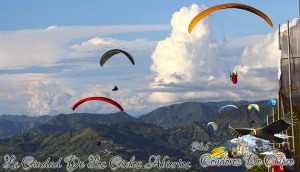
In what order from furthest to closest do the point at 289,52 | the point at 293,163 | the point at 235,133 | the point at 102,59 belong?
1. the point at 102,59
2. the point at 235,133
3. the point at 289,52
4. the point at 293,163

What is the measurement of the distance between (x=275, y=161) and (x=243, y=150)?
41.9 meters

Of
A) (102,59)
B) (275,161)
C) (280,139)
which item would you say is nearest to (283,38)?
(280,139)

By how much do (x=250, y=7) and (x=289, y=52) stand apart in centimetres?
457

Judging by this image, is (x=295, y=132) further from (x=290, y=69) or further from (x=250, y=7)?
(x=250, y=7)

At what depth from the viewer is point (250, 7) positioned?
3142 centimetres

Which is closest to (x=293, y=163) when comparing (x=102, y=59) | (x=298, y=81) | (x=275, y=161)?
(x=275, y=161)

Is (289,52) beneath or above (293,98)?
above

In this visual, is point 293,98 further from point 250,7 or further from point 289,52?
point 250,7

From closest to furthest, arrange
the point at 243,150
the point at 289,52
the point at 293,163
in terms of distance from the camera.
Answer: the point at 293,163, the point at 289,52, the point at 243,150

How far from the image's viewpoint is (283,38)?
104ft

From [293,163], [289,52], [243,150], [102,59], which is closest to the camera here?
[293,163]

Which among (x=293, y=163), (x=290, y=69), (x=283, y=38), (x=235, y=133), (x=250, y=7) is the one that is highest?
(x=250, y=7)

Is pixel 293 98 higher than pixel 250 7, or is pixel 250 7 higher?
pixel 250 7

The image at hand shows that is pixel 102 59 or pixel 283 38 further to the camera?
pixel 102 59
